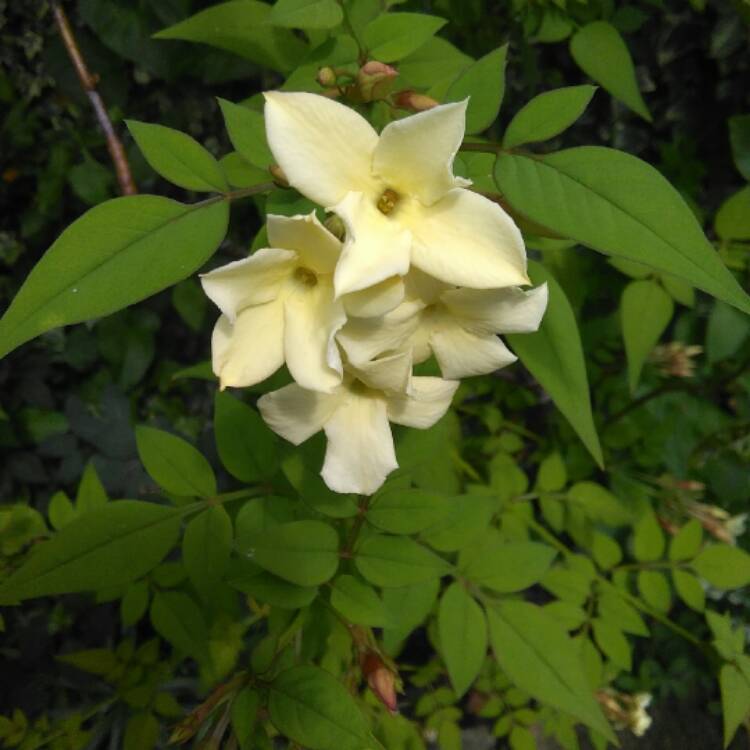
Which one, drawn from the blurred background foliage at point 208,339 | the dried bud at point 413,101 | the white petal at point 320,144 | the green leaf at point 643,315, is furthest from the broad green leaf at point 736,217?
the white petal at point 320,144

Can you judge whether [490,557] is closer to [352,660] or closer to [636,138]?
[352,660]

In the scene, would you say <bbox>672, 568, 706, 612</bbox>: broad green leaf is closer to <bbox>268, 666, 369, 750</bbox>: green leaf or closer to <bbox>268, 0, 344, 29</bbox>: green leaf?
<bbox>268, 666, 369, 750</bbox>: green leaf

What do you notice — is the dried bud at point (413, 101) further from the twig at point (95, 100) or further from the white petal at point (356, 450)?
the twig at point (95, 100)

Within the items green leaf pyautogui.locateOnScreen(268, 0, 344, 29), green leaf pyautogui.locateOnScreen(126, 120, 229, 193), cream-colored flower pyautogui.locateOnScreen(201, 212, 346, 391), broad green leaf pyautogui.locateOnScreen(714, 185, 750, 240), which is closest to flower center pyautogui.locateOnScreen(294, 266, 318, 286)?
cream-colored flower pyautogui.locateOnScreen(201, 212, 346, 391)

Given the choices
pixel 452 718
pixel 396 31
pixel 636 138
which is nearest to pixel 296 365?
pixel 396 31

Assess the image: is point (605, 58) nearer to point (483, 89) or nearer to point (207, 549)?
point (483, 89)

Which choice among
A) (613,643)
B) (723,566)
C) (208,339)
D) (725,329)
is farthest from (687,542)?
(208,339)
